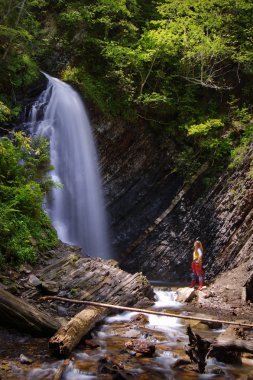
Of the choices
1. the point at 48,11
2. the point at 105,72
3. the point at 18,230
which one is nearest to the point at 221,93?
the point at 105,72

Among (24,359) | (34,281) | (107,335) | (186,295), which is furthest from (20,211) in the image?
(186,295)

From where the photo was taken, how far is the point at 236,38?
17250 mm

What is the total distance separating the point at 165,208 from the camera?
15430 millimetres

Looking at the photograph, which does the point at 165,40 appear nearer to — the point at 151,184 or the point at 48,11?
the point at 151,184

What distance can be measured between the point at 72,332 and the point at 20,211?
4331mm

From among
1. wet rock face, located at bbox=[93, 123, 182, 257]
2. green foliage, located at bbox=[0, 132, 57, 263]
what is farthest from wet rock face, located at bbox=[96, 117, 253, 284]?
green foliage, located at bbox=[0, 132, 57, 263]

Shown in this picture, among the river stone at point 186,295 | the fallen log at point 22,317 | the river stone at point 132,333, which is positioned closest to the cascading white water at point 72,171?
the river stone at point 186,295

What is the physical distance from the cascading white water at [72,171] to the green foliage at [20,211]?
3775 millimetres

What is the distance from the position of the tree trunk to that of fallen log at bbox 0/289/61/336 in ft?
1.16

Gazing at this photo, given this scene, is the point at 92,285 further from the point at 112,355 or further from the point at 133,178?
the point at 133,178

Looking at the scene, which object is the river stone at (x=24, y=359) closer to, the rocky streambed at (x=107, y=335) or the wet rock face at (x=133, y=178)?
the rocky streambed at (x=107, y=335)

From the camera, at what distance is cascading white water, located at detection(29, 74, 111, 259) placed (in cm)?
1475

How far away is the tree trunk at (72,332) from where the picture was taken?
5280 millimetres

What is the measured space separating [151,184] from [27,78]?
23.5 ft
